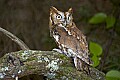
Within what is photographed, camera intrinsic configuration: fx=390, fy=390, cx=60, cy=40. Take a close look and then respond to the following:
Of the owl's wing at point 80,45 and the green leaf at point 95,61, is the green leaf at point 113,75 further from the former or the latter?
the owl's wing at point 80,45

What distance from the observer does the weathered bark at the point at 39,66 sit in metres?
2.20

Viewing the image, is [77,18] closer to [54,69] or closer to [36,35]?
[36,35]

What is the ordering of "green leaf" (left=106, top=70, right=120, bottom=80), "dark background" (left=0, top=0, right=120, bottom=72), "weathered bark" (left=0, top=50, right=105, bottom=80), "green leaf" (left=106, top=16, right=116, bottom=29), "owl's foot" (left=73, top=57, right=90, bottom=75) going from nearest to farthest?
"weathered bark" (left=0, top=50, right=105, bottom=80) < "owl's foot" (left=73, top=57, right=90, bottom=75) < "green leaf" (left=106, top=70, right=120, bottom=80) < "green leaf" (left=106, top=16, right=116, bottom=29) < "dark background" (left=0, top=0, right=120, bottom=72)

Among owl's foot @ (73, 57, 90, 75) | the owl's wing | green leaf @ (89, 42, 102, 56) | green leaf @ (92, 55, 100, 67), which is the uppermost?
the owl's wing

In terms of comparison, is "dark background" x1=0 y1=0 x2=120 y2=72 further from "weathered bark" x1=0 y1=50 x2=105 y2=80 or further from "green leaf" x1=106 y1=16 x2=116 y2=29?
"weathered bark" x1=0 y1=50 x2=105 y2=80

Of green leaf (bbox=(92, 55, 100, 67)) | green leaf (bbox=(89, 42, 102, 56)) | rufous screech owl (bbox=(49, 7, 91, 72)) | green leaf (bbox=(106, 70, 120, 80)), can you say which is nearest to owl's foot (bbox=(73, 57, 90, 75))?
rufous screech owl (bbox=(49, 7, 91, 72))

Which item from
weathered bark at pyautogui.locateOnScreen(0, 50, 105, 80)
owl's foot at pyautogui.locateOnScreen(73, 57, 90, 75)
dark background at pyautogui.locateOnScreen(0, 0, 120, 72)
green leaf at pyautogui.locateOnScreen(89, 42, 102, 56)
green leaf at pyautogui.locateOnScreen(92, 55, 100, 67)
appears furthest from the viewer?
dark background at pyautogui.locateOnScreen(0, 0, 120, 72)

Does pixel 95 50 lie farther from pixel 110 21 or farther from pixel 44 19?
pixel 44 19

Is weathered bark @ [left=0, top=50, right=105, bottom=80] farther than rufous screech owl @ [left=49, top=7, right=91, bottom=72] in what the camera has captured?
No

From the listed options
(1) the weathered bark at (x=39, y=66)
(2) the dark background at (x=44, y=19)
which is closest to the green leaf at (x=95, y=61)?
(1) the weathered bark at (x=39, y=66)

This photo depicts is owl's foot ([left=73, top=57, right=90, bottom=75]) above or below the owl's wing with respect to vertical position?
below

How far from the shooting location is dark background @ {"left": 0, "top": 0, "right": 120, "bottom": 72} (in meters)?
4.84

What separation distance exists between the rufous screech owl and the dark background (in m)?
1.77

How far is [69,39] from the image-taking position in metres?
2.71
